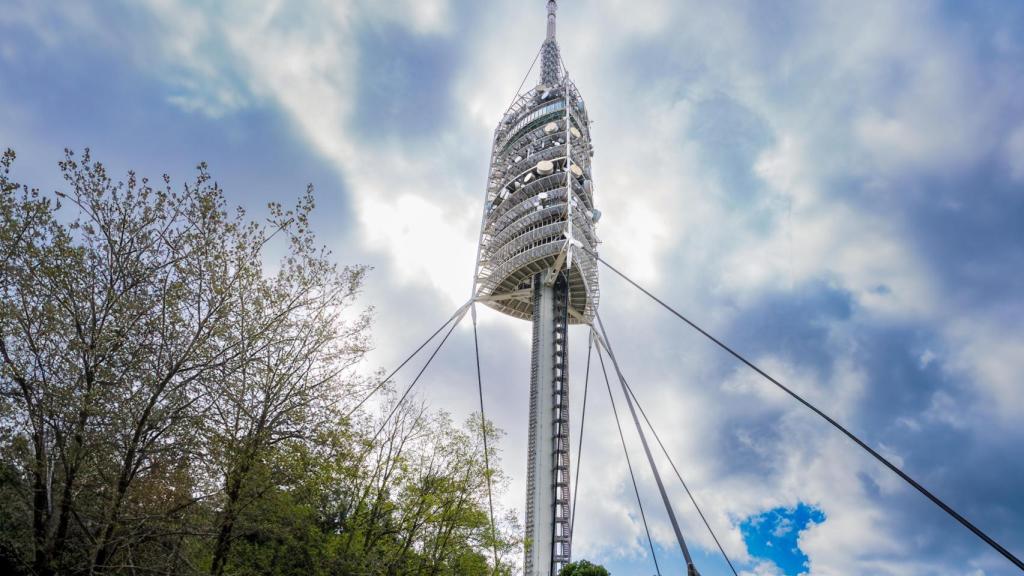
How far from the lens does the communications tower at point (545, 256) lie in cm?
3259

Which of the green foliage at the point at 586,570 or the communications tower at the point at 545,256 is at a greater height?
the communications tower at the point at 545,256

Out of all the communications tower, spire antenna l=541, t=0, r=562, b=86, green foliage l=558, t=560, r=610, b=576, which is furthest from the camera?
spire antenna l=541, t=0, r=562, b=86

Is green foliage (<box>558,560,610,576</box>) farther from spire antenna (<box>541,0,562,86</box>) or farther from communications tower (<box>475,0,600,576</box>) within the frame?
spire antenna (<box>541,0,562,86</box>)

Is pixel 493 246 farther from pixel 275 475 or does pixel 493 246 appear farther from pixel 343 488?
pixel 275 475

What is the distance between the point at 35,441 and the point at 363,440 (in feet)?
29.6

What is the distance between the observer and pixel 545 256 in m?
38.8

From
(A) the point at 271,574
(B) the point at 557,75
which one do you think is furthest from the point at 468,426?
(B) the point at 557,75

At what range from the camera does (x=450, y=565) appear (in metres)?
21.4

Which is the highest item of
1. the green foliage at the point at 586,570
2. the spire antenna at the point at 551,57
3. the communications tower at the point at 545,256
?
the spire antenna at the point at 551,57

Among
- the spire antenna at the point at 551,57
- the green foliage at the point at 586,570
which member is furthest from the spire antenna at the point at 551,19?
the green foliage at the point at 586,570

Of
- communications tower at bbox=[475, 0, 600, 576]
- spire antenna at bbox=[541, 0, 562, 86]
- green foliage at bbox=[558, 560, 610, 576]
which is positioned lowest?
green foliage at bbox=[558, 560, 610, 576]

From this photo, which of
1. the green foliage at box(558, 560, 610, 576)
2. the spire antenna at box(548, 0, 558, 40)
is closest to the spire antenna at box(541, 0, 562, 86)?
the spire antenna at box(548, 0, 558, 40)

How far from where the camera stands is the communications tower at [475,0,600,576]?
3259 cm

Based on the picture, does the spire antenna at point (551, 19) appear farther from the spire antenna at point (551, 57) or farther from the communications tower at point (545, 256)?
the communications tower at point (545, 256)
